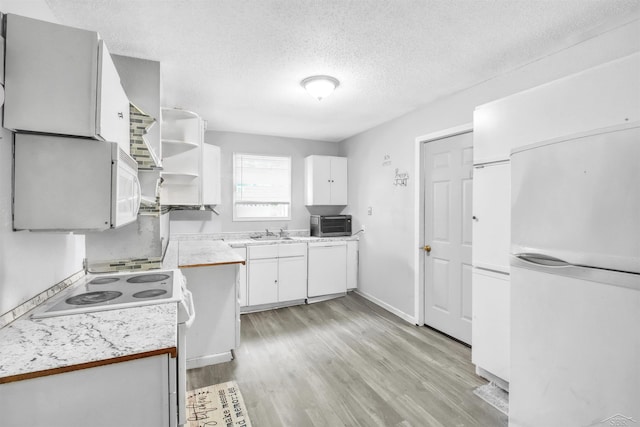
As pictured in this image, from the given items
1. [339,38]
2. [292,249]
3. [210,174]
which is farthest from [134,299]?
[292,249]

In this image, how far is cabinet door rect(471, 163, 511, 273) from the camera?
2.17 meters

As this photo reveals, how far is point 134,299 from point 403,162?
3.05 metres

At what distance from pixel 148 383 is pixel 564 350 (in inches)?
65.7

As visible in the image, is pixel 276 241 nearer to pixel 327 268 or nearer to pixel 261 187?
pixel 327 268

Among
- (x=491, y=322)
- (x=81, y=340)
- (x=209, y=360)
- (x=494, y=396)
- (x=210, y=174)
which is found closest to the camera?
(x=81, y=340)

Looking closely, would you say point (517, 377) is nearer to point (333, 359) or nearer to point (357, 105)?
point (333, 359)

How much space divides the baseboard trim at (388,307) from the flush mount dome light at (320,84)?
2.62 meters

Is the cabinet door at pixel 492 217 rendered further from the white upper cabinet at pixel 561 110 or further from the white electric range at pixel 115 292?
the white electric range at pixel 115 292

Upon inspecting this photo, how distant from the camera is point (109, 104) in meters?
1.39

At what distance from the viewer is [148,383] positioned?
1.03 metres

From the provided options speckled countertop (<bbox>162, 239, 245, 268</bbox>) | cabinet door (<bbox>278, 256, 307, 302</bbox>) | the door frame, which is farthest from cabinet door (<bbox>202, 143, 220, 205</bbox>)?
the door frame

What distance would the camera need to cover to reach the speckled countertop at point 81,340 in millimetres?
922

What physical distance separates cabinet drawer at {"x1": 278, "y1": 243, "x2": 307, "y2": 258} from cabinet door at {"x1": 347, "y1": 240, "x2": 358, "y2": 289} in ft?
2.46

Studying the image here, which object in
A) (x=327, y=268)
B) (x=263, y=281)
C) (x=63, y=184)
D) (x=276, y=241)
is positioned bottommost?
(x=263, y=281)
